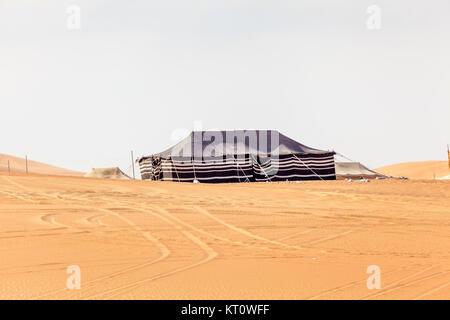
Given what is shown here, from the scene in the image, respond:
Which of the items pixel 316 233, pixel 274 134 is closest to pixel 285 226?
pixel 316 233

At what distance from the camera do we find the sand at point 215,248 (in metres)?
4.59

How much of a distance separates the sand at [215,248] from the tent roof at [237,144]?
1548cm

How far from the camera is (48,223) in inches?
321

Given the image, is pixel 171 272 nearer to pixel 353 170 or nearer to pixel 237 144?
pixel 237 144

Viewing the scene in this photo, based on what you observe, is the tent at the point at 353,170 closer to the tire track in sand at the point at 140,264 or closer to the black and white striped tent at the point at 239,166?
the black and white striped tent at the point at 239,166

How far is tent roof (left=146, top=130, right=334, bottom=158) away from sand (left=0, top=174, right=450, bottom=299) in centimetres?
1548

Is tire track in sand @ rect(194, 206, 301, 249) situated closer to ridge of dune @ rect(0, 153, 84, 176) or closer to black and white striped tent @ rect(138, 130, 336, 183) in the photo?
black and white striped tent @ rect(138, 130, 336, 183)

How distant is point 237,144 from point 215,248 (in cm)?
2302

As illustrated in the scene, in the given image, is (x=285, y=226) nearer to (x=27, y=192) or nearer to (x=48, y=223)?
(x=48, y=223)

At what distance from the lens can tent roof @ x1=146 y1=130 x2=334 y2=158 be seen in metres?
28.5

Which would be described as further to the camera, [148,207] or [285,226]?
[148,207]

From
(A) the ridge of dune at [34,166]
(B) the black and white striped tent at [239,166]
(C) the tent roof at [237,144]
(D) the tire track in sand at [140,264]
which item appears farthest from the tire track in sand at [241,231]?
(A) the ridge of dune at [34,166]

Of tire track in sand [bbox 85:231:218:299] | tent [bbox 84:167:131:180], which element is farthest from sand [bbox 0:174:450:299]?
tent [bbox 84:167:131:180]
